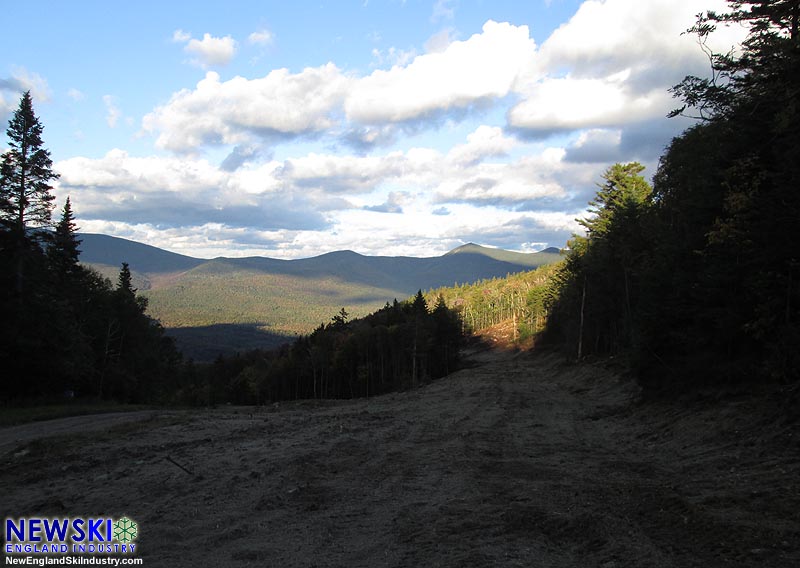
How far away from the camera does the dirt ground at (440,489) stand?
19.4 ft

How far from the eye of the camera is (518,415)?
782 inches

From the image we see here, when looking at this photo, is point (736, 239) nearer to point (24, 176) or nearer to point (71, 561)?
point (71, 561)

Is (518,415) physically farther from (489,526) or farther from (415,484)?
(489,526)

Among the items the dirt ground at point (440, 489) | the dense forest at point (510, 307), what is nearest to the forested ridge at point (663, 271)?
the dirt ground at point (440, 489)

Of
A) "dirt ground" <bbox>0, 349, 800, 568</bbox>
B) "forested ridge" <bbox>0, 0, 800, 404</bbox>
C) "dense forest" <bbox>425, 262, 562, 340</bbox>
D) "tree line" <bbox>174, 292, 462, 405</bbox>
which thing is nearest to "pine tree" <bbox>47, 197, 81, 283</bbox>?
"forested ridge" <bbox>0, 0, 800, 404</bbox>

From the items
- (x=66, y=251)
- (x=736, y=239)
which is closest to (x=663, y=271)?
(x=736, y=239)

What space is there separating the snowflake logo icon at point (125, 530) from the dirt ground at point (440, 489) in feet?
0.66

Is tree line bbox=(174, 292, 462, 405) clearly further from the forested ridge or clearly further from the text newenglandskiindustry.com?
the text newenglandskiindustry.com

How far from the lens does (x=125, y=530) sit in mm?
7227

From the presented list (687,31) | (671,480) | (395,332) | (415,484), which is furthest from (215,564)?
(395,332)

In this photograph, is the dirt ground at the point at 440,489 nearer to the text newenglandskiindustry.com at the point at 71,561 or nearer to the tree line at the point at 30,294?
the text newenglandskiindustry.com at the point at 71,561

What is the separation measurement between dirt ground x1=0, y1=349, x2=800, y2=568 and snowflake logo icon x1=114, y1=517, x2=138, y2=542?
0.20 m

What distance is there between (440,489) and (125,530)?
475 centimetres

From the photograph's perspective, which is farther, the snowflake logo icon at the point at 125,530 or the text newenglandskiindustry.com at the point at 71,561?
the snowflake logo icon at the point at 125,530
